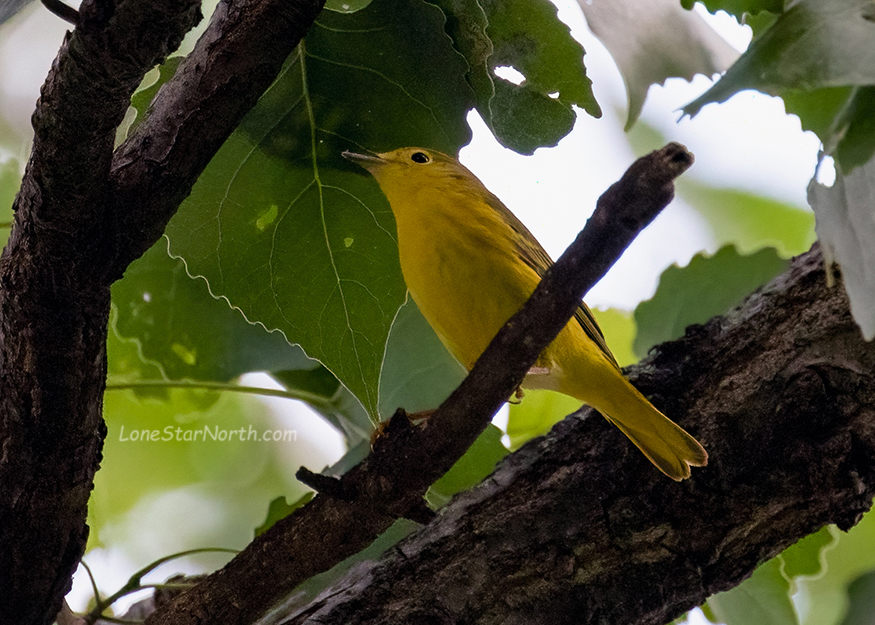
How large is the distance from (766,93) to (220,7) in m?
0.37

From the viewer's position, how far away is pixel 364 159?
2.44ft

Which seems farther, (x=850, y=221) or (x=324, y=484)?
(x=324, y=484)

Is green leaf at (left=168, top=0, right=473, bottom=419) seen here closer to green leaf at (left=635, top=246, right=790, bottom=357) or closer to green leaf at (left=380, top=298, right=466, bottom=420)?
green leaf at (left=380, top=298, right=466, bottom=420)

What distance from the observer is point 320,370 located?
1052mm

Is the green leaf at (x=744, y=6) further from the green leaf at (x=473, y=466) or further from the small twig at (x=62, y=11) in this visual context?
the green leaf at (x=473, y=466)

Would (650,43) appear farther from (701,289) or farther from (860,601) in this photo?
(860,601)

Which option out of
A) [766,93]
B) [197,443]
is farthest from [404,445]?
[197,443]

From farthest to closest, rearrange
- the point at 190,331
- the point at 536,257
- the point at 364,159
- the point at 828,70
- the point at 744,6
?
the point at 190,331, the point at 536,257, the point at 364,159, the point at 744,6, the point at 828,70

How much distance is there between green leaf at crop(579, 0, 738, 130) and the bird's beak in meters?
0.22

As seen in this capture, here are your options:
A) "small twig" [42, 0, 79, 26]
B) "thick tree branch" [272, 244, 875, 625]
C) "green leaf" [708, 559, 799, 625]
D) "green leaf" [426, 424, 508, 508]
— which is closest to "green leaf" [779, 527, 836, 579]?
"green leaf" [708, 559, 799, 625]

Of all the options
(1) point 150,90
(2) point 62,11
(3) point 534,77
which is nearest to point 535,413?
(3) point 534,77

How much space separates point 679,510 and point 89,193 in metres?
0.53

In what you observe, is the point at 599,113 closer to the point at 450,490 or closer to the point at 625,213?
the point at 625,213

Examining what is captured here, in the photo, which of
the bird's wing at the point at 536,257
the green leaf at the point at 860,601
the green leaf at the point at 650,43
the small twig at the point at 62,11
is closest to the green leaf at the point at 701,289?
the bird's wing at the point at 536,257
